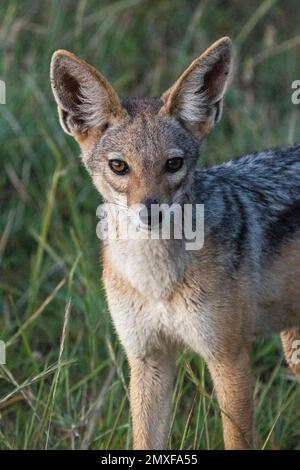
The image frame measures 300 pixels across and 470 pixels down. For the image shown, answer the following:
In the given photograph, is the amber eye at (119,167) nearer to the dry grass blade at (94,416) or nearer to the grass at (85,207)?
the grass at (85,207)

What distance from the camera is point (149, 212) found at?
578 cm

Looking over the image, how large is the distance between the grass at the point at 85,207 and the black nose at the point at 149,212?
0.73m

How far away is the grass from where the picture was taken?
7.11 meters

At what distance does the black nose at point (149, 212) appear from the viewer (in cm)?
578

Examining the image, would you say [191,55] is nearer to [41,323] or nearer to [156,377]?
[41,323]

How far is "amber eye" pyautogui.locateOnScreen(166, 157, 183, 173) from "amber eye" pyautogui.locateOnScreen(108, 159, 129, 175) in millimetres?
223

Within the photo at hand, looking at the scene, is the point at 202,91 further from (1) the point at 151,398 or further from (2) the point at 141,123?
(1) the point at 151,398

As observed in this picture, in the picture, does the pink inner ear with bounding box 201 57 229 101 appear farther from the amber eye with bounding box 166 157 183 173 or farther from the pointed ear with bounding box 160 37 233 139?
the amber eye with bounding box 166 157 183 173

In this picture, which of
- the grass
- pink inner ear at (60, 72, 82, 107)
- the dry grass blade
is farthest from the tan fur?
the dry grass blade

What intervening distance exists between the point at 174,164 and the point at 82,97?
712 mm

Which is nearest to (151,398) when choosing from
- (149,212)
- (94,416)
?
(94,416)

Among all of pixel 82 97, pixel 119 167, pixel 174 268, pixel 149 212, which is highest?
pixel 82 97

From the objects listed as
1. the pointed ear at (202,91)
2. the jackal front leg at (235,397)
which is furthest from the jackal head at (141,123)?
the jackal front leg at (235,397)
